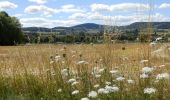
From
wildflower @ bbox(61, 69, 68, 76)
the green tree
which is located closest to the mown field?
wildflower @ bbox(61, 69, 68, 76)

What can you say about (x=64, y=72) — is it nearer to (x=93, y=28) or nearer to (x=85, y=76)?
(x=85, y=76)

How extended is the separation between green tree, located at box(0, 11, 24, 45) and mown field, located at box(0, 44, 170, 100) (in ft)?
260

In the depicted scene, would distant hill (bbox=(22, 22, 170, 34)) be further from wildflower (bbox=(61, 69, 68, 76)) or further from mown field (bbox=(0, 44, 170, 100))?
wildflower (bbox=(61, 69, 68, 76))

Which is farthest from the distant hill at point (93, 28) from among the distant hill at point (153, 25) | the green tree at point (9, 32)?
the green tree at point (9, 32)

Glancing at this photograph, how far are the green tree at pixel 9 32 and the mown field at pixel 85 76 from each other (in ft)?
260

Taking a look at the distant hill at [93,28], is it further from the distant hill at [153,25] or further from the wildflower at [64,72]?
the wildflower at [64,72]

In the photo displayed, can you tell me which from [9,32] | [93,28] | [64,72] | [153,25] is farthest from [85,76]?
[9,32]

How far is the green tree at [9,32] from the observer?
309ft

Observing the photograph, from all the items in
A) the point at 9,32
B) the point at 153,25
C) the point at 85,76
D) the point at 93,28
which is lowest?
the point at 9,32

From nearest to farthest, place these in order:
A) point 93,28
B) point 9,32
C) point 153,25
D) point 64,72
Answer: point 153,25 → point 64,72 → point 93,28 → point 9,32

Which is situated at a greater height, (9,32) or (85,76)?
(85,76)

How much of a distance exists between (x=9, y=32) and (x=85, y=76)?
9093 cm

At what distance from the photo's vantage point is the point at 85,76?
8.35 meters

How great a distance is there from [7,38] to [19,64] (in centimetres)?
8583
